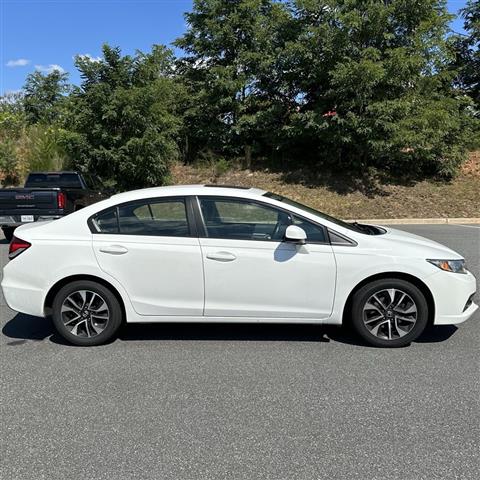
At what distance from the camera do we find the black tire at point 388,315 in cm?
475

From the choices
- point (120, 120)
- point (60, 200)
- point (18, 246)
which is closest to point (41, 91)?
point (120, 120)

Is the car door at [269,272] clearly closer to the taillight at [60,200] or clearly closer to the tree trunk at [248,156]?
the taillight at [60,200]

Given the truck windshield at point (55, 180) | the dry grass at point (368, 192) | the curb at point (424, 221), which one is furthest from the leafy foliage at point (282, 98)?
the truck windshield at point (55, 180)

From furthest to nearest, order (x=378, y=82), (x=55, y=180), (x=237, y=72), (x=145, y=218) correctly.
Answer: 1. (x=237, y=72)
2. (x=378, y=82)
3. (x=55, y=180)
4. (x=145, y=218)

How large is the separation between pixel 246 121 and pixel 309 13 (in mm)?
4376

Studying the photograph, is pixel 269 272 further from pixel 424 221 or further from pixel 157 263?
pixel 424 221

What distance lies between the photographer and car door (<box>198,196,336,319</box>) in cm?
473

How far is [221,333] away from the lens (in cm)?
533

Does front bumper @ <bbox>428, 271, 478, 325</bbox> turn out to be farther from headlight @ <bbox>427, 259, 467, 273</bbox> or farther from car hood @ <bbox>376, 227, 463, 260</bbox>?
car hood @ <bbox>376, 227, 463, 260</bbox>

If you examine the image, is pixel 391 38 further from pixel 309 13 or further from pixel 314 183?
pixel 314 183

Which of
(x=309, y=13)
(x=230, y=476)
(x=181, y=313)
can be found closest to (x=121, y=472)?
(x=230, y=476)

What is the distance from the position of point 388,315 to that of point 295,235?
3.80 ft

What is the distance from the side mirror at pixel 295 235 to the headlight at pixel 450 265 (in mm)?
1177

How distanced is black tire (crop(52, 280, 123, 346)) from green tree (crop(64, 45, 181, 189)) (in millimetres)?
13053
